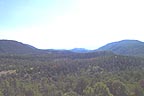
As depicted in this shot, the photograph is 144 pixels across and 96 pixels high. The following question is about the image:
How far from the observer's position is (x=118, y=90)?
85938 millimetres

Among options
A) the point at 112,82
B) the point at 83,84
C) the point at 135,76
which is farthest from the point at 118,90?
the point at 135,76

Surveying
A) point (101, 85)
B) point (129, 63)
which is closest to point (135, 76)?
point (101, 85)

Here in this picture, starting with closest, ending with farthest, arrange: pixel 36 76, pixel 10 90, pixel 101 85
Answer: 1. pixel 101 85
2. pixel 10 90
3. pixel 36 76

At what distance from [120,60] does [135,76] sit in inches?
2765

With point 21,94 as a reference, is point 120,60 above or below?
above

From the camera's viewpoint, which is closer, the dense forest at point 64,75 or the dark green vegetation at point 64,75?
the dark green vegetation at point 64,75

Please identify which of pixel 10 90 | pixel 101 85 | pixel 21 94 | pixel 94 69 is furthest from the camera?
pixel 94 69

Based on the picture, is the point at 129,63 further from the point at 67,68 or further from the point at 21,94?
the point at 21,94

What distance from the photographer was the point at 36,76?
158000mm

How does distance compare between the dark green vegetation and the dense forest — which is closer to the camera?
the dark green vegetation

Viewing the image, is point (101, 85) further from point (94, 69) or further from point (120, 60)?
point (120, 60)

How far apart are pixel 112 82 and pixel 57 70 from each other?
8760 cm

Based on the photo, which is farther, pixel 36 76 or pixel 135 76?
pixel 36 76

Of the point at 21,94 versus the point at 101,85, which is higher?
the point at 101,85
